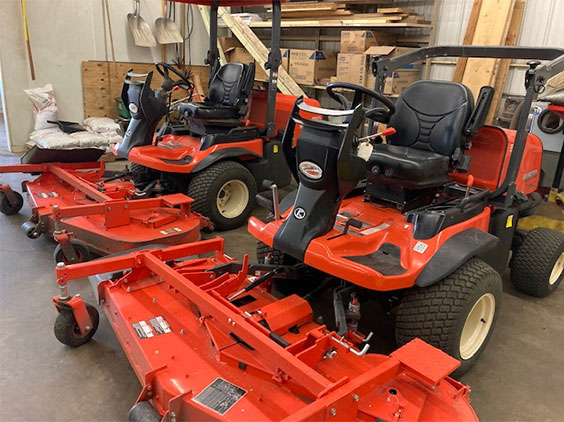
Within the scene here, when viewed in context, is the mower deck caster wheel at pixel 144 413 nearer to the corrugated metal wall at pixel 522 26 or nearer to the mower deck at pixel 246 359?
the mower deck at pixel 246 359

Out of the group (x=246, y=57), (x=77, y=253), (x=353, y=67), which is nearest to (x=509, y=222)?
(x=77, y=253)

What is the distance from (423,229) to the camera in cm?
235

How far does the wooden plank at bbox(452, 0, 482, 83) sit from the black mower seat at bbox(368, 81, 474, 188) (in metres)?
2.91

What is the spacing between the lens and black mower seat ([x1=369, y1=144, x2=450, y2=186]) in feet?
8.50

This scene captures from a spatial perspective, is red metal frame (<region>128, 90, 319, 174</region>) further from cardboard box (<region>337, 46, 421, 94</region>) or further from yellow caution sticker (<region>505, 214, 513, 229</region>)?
yellow caution sticker (<region>505, 214, 513, 229</region>)

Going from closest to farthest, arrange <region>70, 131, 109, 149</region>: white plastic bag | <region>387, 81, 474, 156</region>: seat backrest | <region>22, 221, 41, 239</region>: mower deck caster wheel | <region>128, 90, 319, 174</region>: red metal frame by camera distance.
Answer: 1. <region>387, 81, 474, 156</region>: seat backrest
2. <region>22, 221, 41, 239</region>: mower deck caster wheel
3. <region>128, 90, 319, 174</region>: red metal frame
4. <region>70, 131, 109, 149</region>: white plastic bag

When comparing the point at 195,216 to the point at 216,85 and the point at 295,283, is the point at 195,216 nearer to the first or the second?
the point at 295,283

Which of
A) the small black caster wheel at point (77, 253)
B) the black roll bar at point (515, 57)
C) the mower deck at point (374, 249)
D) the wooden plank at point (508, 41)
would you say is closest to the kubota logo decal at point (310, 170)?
the mower deck at point (374, 249)

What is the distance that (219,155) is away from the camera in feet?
13.7

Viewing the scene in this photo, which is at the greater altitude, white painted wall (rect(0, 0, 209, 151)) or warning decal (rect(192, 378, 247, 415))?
white painted wall (rect(0, 0, 209, 151))

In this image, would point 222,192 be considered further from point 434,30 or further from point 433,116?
point 434,30

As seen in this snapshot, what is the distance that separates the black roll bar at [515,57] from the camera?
251 cm

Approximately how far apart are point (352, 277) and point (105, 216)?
77.5 inches

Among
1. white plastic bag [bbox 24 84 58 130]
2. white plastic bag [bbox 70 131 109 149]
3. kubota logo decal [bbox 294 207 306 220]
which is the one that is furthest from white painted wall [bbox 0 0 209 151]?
kubota logo decal [bbox 294 207 306 220]
